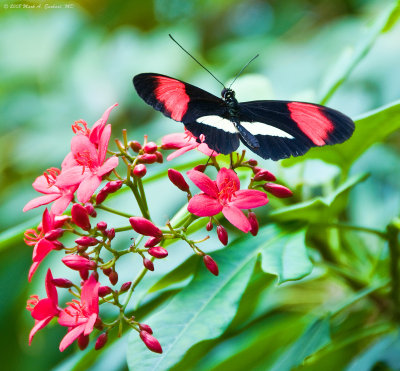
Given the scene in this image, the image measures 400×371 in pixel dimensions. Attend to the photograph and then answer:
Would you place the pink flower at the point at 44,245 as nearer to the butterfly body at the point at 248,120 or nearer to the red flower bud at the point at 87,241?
the red flower bud at the point at 87,241

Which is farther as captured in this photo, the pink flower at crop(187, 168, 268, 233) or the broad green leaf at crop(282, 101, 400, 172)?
the broad green leaf at crop(282, 101, 400, 172)

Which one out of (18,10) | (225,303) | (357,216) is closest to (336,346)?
(225,303)

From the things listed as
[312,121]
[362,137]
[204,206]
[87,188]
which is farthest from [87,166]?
[362,137]

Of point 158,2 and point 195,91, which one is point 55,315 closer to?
point 195,91

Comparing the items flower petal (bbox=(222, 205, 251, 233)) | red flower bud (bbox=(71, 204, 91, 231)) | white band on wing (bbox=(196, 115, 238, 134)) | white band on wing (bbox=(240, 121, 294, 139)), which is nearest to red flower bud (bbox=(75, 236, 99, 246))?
red flower bud (bbox=(71, 204, 91, 231))

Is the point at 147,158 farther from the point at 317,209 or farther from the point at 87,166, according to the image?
the point at 317,209

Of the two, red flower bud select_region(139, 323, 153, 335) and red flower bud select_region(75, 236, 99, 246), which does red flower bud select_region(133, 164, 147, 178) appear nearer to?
red flower bud select_region(75, 236, 99, 246)

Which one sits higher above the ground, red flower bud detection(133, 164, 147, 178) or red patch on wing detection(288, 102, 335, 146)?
red flower bud detection(133, 164, 147, 178)
